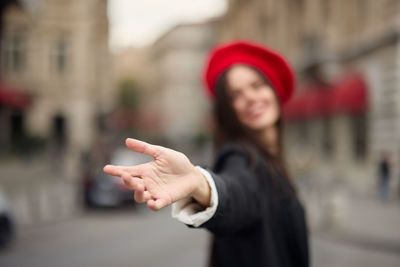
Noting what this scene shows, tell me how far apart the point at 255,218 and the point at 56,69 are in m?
25.5

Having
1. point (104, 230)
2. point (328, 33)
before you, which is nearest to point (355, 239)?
point (104, 230)

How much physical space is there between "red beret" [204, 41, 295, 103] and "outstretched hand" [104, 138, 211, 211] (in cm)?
86

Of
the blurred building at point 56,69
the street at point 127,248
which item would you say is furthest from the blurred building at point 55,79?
the street at point 127,248

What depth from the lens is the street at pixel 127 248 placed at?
7.20m

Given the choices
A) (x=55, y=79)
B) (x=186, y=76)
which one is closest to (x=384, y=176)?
(x=55, y=79)

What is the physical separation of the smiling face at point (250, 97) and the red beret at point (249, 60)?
5cm

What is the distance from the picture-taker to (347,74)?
58.0 ft

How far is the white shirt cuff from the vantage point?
4.91 feet

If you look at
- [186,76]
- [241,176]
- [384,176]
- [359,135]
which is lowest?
[384,176]

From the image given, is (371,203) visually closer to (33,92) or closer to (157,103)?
(33,92)

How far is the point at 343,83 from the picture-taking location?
17219mm

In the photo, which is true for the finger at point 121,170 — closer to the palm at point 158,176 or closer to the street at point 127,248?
the palm at point 158,176

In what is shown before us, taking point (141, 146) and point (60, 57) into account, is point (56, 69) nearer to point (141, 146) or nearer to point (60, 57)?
point (60, 57)

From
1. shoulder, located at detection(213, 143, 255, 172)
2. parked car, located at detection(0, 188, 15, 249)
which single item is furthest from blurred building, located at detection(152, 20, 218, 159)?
shoulder, located at detection(213, 143, 255, 172)
